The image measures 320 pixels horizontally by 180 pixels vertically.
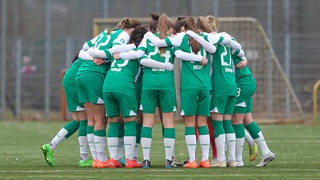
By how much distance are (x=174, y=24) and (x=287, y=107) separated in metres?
14.7

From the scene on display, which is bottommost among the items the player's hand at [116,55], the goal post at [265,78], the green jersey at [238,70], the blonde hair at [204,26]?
the goal post at [265,78]

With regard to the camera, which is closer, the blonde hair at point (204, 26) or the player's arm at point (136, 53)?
the player's arm at point (136, 53)

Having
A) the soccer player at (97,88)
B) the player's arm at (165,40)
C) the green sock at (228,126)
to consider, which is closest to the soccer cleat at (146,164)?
the soccer player at (97,88)

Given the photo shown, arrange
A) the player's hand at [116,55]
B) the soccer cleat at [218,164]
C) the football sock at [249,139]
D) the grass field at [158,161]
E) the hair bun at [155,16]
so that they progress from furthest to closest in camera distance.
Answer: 1. the football sock at [249,139]
2. the soccer cleat at [218,164]
3. the hair bun at [155,16]
4. the player's hand at [116,55]
5. the grass field at [158,161]

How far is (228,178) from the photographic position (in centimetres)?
1254

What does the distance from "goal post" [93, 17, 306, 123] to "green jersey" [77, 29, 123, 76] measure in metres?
12.8

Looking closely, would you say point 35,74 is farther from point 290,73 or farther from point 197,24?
point 197,24

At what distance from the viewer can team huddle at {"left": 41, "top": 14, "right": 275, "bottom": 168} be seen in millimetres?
14367

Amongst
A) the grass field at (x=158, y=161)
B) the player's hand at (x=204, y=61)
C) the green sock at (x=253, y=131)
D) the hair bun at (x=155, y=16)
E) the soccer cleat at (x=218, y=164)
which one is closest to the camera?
the grass field at (x=158, y=161)

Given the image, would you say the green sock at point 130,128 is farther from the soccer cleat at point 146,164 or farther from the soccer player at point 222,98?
the soccer player at point 222,98

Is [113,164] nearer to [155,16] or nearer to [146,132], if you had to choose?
[146,132]

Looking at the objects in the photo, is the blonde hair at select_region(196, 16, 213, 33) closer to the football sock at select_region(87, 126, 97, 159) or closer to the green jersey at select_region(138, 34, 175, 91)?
the green jersey at select_region(138, 34, 175, 91)

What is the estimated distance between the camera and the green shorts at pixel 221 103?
14.7 m

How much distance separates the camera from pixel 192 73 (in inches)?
567
